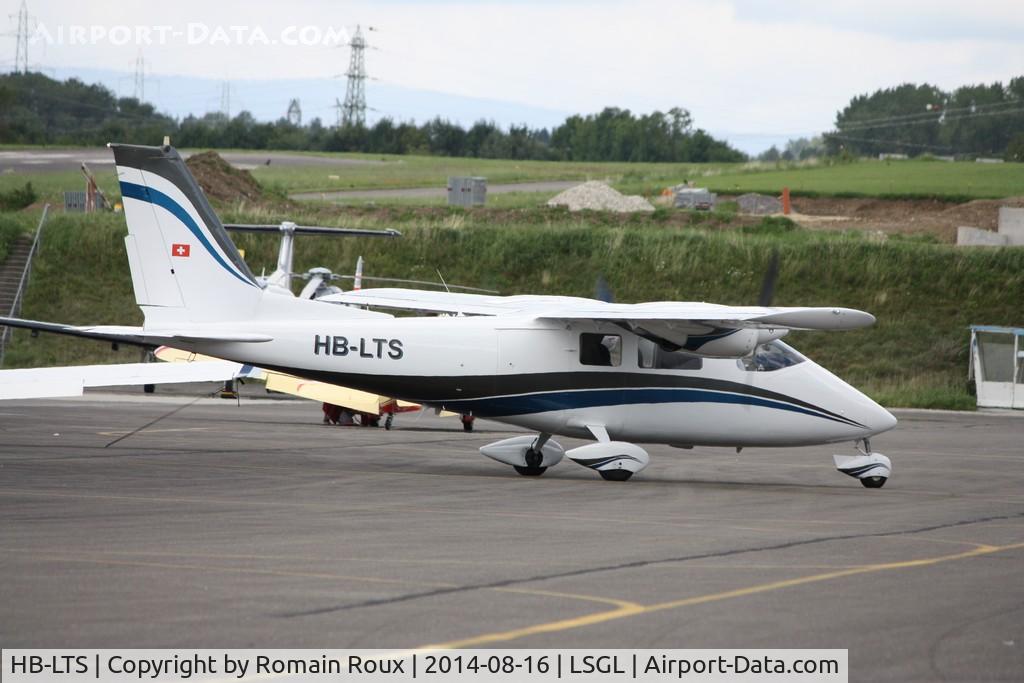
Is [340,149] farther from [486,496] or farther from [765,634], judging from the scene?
[765,634]

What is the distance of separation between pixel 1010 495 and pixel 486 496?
8.00 metres

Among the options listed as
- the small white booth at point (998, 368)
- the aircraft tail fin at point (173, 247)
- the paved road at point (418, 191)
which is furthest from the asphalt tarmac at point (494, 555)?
the paved road at point (418, 191)

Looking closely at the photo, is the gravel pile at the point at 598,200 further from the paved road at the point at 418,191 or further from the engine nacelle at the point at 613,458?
the engine nacelle at the point at 613,458

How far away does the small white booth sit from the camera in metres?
41.4

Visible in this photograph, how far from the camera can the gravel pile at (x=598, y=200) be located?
61625 millimetres

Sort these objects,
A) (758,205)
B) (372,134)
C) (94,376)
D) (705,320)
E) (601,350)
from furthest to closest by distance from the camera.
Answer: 1. (372,134)
2. (758,205)
3. (94,376)
4. (601,350)
5. (705,320)

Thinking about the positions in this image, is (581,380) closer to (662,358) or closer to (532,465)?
(662,358)

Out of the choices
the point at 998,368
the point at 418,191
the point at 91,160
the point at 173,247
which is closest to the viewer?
the point at 173,247

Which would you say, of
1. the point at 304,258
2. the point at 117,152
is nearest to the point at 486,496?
the point at 117,152

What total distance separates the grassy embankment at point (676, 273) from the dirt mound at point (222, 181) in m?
7.60

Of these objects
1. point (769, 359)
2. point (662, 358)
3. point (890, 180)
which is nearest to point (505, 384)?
point (662, 358)

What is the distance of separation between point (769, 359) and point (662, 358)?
173 cm

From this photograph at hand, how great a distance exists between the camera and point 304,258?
51.6 meters

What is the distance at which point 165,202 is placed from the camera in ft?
63.2
